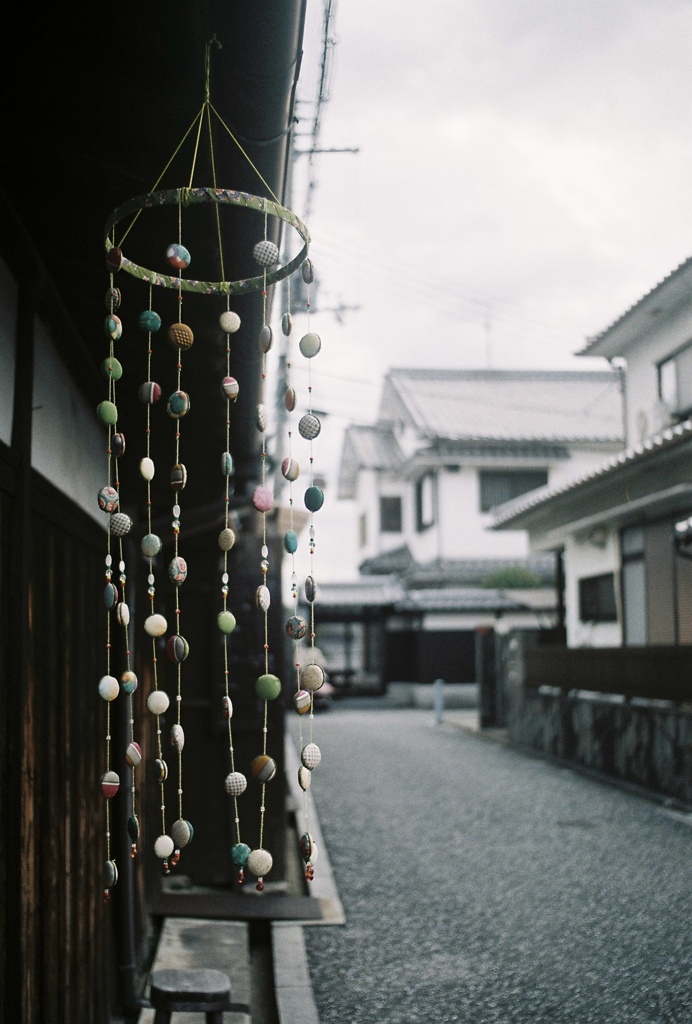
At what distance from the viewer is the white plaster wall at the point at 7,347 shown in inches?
129

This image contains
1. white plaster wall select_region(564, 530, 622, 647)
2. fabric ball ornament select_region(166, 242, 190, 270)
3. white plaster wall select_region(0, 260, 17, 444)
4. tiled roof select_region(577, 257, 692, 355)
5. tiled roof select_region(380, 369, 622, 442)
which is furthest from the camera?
tiled roof select_region(380, 369, 622, 442)

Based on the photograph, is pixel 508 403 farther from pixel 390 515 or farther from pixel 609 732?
pixel 609 732

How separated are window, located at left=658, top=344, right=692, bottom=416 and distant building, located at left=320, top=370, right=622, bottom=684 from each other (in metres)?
11.6

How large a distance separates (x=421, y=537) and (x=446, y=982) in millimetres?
28642

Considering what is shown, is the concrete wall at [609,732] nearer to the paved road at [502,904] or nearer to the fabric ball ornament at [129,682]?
the paved road at [502,904]

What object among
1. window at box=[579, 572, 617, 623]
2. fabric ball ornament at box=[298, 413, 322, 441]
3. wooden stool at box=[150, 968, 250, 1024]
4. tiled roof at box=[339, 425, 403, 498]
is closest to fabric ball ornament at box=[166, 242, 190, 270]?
fabric ball ornament at box=[298, 413, 322, 441]

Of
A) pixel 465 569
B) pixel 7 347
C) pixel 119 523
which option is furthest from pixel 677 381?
pixel 465 569

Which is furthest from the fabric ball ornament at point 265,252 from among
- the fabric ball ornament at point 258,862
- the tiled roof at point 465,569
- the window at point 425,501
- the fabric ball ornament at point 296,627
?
the window at point 425,501

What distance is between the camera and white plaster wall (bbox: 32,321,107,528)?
3.92m

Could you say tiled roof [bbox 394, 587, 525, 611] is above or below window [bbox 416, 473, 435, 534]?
below

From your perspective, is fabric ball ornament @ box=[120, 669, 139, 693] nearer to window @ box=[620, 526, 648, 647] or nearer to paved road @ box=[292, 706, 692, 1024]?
paved road @ box=[292, 706, 692, 1024]

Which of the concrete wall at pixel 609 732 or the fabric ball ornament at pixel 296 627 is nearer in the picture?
the fabric ball ornament at pixel 296 627

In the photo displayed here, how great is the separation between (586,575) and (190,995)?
53.8 feet

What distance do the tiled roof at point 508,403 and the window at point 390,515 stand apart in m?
3.24
